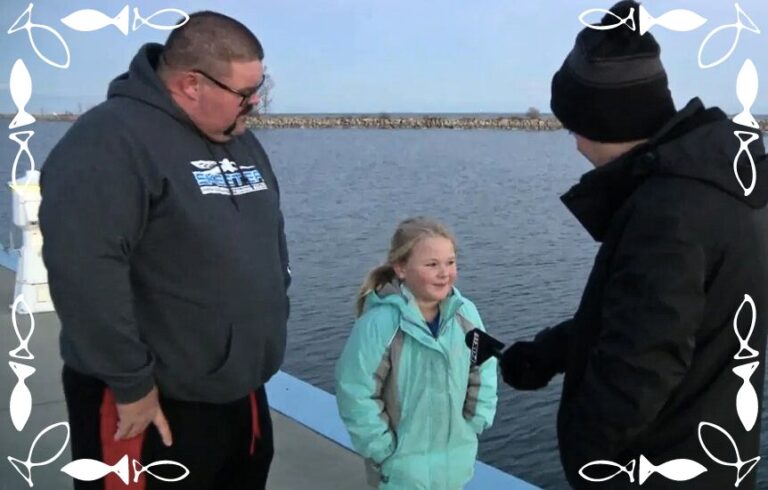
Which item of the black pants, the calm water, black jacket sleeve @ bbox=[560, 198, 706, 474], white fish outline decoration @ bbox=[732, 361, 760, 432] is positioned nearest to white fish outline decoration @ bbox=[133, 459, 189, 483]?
the black pants

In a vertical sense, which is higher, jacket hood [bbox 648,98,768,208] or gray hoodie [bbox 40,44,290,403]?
jacket hood [bbox 648,98,768,208]

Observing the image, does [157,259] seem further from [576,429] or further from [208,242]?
[576,429]

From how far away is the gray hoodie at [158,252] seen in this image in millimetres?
1787

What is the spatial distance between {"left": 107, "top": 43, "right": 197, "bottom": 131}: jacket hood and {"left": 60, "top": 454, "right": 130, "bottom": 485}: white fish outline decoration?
0.83 m

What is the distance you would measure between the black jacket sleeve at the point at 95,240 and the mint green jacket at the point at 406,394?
2.75 ft

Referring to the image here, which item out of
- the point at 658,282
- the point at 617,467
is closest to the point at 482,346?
the point at 617,467

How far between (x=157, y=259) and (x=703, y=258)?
46.6 inches

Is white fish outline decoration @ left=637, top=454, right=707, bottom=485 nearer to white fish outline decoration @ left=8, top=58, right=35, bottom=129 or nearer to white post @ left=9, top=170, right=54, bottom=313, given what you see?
white fish outline decoration @ left=8, top=58, right=35, bottom=129

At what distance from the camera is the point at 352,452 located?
3.47 m

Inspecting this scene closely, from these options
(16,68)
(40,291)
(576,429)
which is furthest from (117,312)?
(40,291)

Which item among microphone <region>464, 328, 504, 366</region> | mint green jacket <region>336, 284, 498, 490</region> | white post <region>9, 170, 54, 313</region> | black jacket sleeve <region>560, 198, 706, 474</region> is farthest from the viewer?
white post <region>9, 170, 54, 313</region>

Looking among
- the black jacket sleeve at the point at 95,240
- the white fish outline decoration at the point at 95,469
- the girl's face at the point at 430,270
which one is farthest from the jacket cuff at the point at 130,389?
the girl's face at the point at 430,270

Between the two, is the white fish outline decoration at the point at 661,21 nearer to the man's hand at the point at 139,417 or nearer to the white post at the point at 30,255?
the man's hand at the point at 139,417

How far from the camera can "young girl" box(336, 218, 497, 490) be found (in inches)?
100
